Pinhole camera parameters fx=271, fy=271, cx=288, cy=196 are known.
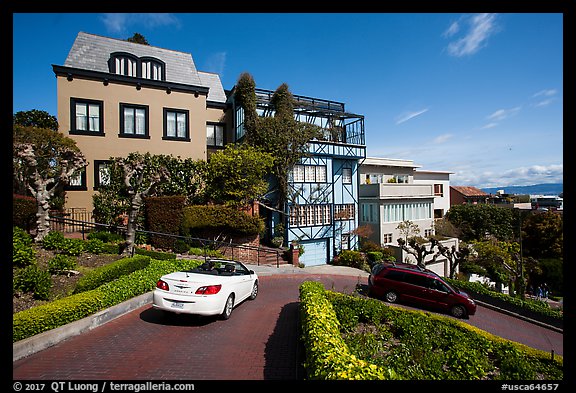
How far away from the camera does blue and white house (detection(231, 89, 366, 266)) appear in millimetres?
20594

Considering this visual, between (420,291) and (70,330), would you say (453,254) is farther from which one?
(70,330)

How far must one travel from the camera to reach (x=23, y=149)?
10.4 metres

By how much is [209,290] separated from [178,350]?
147 centimetres

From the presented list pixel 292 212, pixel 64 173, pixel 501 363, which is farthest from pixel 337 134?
pixel 501 363

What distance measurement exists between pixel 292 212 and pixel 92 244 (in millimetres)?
12535

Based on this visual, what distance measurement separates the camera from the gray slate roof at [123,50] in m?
17.5

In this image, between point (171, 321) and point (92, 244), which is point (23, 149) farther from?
point (171, 321)

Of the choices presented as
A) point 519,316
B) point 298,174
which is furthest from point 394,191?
point 519,316

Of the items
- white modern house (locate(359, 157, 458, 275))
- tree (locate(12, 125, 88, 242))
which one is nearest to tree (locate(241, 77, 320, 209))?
white modern house (locate(359, 157, 458, 275))

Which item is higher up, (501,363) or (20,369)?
(20,369)

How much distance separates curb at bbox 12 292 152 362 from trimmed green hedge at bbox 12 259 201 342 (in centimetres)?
12

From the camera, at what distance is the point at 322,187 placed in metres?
22.0

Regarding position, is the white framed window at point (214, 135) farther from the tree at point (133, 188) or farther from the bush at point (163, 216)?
the bush at point (163, 216)
